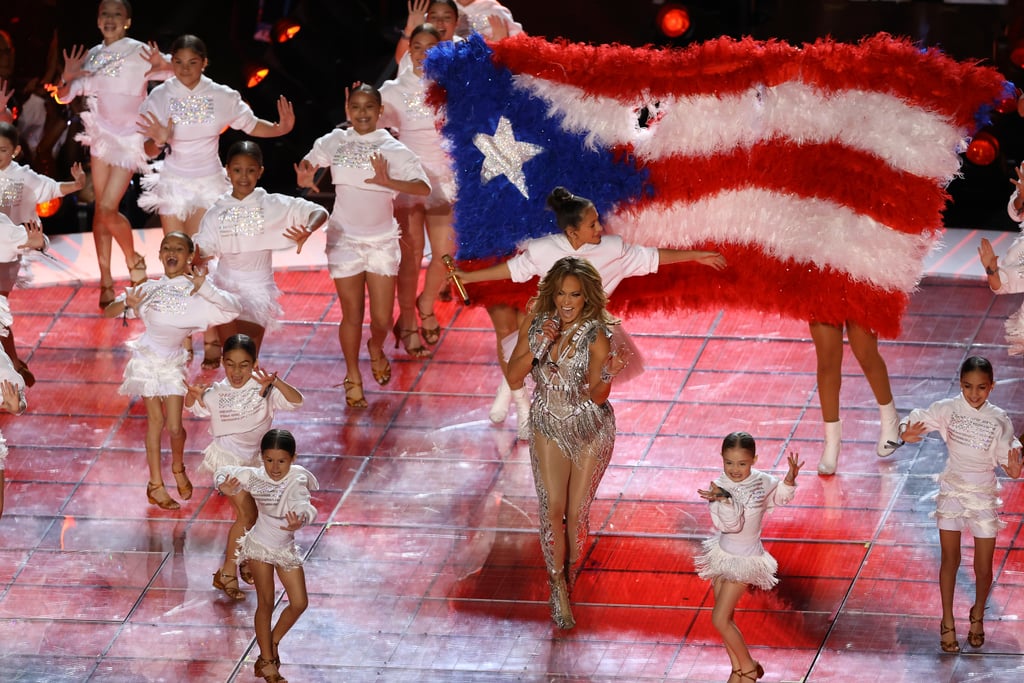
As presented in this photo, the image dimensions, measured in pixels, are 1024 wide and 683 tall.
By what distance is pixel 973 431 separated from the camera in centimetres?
619

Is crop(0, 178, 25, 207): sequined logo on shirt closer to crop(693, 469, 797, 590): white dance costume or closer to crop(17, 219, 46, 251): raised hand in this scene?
crop(17, 219, 46, 251): raised hand

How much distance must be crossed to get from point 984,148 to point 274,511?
18.9ft

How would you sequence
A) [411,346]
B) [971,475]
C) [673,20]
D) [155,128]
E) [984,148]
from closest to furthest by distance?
[971,475], [155,128], [411,346], [984,148], [673,20]

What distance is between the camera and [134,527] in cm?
730

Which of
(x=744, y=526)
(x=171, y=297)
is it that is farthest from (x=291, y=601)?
(x=171, y=297)

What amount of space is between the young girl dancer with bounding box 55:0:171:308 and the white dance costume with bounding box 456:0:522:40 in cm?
153

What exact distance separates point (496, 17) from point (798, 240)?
2.46 meters

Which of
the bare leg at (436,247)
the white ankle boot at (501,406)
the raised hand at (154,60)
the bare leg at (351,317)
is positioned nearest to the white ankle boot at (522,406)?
the white ankle boot at (501,406)

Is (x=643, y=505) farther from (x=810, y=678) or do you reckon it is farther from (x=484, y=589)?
(x=810, y=678)

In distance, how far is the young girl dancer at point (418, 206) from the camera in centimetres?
863

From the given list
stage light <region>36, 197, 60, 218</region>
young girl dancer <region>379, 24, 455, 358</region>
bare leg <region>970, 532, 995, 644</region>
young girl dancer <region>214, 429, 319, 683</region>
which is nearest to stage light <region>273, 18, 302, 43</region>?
stage light <region>36, 197, 60, 218</region>

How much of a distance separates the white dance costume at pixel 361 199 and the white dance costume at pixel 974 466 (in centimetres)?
293

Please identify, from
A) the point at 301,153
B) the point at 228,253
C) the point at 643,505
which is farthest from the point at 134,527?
the point at 301,153

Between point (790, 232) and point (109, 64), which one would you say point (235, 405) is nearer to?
point (790, 232)
